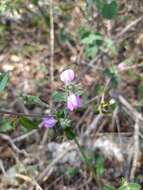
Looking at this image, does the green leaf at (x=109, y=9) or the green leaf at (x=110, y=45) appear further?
the green leaf at (x=110, y=45)

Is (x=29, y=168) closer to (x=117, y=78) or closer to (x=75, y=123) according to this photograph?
(x=75, y=123)

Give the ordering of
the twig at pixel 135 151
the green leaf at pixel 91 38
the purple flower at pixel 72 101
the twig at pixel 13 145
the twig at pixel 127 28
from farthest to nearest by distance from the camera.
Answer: the twig at pixel 127 28, the twig at pixel 13 145, the green leaf at pixel 91 38, the twig at pixel 135 151, the purple flower at pixel 72 101

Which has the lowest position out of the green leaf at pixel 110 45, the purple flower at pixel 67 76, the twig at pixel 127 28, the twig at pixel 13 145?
the twig at pixel 13 145

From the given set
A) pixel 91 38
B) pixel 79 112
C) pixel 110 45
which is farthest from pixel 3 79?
pixel 79 112

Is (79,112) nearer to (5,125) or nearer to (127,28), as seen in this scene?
(127,28)

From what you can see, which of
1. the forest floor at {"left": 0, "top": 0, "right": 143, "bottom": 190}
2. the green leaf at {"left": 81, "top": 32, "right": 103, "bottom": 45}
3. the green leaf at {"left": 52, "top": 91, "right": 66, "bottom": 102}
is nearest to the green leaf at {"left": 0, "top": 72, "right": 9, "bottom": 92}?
the green leaf at {"left": 52, "top": 91, "right": 66, "bottom": 102}

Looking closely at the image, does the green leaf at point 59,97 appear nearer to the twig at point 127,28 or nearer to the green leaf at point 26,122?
the green leaf at point 26,122

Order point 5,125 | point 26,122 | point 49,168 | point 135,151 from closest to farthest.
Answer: point 26,122 < point 5,125 < point 135,151 < point 49,168

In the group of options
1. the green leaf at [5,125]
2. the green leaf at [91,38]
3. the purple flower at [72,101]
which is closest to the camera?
the purple flower at [72,101]

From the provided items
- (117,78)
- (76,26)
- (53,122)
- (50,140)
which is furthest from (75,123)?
(53,122)

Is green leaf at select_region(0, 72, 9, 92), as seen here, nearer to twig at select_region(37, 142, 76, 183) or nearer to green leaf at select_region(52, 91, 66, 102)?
green leaf at select_region(52, 91, 66, 102)

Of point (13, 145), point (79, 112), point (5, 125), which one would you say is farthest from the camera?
point (79, 112)

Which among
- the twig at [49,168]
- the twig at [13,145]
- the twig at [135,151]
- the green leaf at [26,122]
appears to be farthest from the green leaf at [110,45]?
the green leaf at [26,122]
